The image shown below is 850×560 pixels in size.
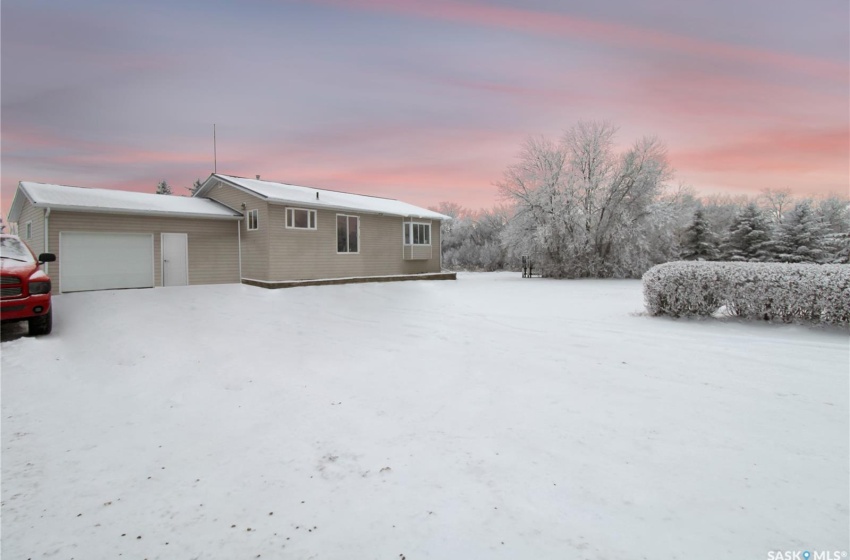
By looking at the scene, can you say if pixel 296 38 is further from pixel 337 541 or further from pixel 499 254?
pixel 499 254

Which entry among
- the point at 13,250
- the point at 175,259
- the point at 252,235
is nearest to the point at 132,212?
the point at 175,259

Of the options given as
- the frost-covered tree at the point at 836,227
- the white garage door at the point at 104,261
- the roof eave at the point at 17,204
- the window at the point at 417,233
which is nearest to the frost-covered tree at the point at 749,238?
the frost-covered tree at the point at 836,227

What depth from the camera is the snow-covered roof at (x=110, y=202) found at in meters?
11.4

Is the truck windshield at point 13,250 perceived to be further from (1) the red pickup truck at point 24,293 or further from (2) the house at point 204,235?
(2) the house at point 204,235

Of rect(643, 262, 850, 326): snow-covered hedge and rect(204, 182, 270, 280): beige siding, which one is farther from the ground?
rect(204, 182, 270, 280): beige siding

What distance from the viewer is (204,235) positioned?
1420cm

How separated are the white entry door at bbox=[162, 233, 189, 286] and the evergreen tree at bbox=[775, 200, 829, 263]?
31.6m

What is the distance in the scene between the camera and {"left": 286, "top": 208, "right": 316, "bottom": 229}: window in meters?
14.1

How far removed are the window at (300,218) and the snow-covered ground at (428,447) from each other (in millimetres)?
8285

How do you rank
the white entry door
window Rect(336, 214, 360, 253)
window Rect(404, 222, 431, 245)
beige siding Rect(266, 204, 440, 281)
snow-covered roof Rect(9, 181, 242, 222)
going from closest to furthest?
snow-covered roof Rect(9, 181, 242, 222), the white entry door, beige siding Rect(266, 204, 440, 281), window Rect(336, 214, 360, 253), window Rect(404, 222, 431, 245)

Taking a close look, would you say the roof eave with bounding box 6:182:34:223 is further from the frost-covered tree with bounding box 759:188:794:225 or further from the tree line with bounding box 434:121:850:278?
the frost-covered tree with bounding box 759:188:794:225

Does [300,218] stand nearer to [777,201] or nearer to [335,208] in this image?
[335,208]

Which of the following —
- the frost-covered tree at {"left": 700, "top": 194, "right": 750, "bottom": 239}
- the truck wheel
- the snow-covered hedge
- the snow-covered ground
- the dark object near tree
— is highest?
the frost-covered tree at {"left": 700, "top": 194, "right": 750, "bottom": 239}

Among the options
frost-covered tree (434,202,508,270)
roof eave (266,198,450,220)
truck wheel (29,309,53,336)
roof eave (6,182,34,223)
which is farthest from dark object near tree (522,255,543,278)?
roof eave (6,182,34,223)
